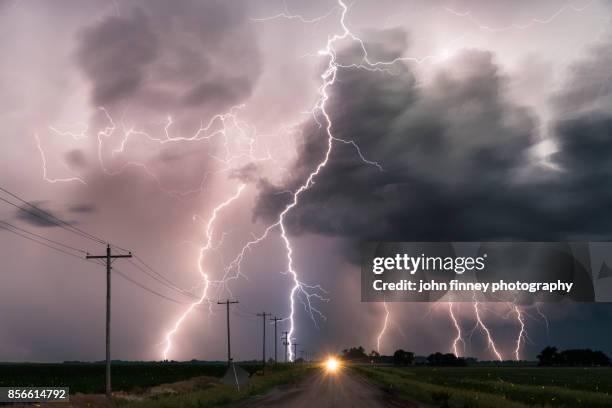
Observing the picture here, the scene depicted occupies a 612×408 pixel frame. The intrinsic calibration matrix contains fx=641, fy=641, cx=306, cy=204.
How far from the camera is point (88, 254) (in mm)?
32781

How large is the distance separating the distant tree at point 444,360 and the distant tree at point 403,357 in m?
6.88

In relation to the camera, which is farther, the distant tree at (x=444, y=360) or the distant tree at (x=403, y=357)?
the distant tree at (x=403, y=357)

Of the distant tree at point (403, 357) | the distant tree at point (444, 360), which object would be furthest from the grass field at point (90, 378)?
the distant tree at point (403, 357)

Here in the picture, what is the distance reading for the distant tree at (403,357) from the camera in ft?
602

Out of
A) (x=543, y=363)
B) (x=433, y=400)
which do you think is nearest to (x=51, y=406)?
(x=433, y=400)

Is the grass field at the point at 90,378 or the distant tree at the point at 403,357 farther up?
the grass field at the point at 90,378

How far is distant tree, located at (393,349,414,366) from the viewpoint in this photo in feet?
602

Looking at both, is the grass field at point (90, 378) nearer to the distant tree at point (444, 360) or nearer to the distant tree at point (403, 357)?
the distant tree at point (444, 360)

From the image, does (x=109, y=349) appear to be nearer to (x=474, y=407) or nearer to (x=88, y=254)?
(x=88, y=254)

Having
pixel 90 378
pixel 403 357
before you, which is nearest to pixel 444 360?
pixel 403 357

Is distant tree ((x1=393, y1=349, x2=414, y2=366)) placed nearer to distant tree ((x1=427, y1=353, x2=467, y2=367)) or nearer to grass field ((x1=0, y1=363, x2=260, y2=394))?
distant tree ((x1=427, y1=353, x2=467, y2=367))

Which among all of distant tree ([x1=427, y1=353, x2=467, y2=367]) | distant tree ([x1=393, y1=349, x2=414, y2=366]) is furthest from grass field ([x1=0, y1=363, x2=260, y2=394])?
distant tree ([x1=393, y1=349, x2=414, y2=366])

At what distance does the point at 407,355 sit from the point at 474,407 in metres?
162

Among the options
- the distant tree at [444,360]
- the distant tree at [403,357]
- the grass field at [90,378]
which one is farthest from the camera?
the distant tree at [403,357]
